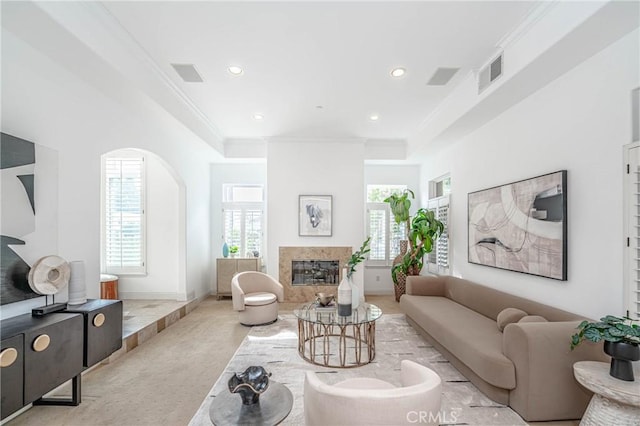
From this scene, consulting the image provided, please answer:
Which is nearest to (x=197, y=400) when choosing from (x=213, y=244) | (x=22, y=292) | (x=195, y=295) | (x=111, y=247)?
(x=22, y=292)

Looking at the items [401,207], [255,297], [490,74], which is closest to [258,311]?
[255,297]

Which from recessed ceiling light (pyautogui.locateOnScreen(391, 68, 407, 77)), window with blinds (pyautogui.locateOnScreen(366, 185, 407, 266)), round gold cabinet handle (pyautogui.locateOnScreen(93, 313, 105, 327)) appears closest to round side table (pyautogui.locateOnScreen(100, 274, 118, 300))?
round gold cabinet handle (pyautogui.locateOnScreen(93, 313, 105, 327))

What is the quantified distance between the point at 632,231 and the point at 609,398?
3.86 ft

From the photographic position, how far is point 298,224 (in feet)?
20.3

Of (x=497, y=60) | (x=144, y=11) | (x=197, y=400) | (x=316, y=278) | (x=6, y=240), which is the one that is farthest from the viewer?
(x=316, y=278)

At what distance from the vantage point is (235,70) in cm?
358

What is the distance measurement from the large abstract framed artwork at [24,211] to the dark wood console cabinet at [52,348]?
31 cm

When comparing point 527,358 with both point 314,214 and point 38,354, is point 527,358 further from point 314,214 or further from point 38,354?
point 314,214

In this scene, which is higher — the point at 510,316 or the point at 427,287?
the point at 510,316

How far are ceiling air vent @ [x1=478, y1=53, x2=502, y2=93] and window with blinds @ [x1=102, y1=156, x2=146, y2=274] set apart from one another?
5.55 m

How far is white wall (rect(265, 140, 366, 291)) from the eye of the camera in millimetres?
6180

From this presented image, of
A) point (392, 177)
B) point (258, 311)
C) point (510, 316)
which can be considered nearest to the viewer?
point (510, 316)

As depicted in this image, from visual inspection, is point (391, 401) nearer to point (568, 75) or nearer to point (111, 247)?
point (568, 75)

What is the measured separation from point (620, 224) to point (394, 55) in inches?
94.9
